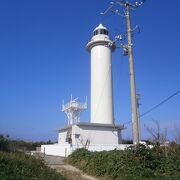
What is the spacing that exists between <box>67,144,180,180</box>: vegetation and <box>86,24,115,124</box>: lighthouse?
13605 millimetres

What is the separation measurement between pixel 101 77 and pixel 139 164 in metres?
18.1

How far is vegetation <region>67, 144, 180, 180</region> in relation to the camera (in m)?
13.8

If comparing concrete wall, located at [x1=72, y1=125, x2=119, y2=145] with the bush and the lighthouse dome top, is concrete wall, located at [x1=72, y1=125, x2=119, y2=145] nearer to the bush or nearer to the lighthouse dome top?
the lighthouse dome top

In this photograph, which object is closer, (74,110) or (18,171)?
(18,171)

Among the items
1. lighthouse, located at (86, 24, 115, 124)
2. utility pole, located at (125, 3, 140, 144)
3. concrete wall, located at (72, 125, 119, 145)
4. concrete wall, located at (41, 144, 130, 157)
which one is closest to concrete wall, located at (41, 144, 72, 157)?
concrete wall, located at (41, 144, 130, 157)

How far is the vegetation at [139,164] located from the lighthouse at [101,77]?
536 inches

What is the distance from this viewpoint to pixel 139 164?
14.4m

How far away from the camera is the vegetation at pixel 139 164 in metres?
13.8

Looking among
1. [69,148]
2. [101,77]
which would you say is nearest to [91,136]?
[69,148]

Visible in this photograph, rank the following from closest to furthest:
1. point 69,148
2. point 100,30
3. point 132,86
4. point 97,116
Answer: point 132,86
point 69,148
point 97,116
point 100,30

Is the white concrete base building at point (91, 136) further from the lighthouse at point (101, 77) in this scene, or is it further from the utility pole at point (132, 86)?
the utility pole at point (132, 86)

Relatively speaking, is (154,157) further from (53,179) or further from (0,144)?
(0,144)

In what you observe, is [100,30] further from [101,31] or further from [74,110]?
[74,110]

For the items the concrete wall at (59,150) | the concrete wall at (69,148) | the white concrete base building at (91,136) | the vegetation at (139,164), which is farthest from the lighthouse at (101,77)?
the vegetation at (139,164)
